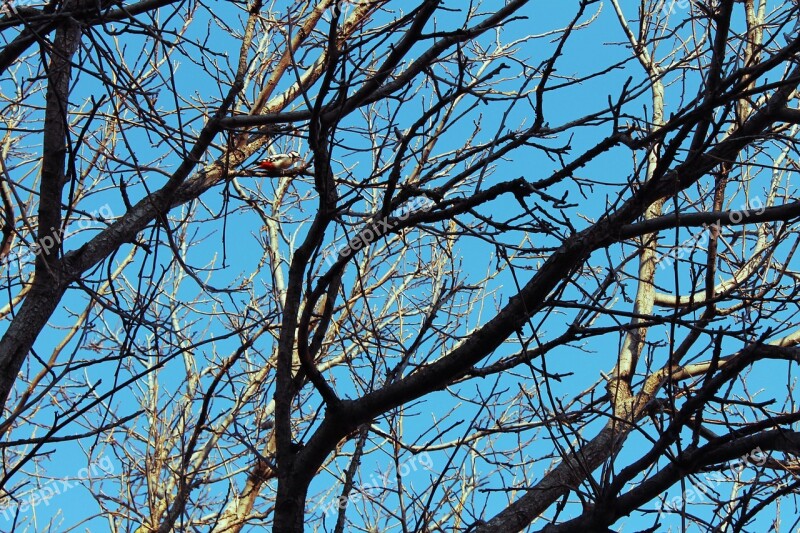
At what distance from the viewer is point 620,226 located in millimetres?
2371

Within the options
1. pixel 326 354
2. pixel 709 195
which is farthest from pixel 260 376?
pixel 709 195

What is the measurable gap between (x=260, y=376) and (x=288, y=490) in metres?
4.97

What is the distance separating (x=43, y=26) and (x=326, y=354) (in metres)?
5.49

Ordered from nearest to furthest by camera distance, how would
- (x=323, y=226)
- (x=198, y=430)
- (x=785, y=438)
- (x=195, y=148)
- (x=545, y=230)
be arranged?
(x=785, y=438), (x=545, y=230), (x=323, y=226), (x=198, y=430), (x=195, y=148)

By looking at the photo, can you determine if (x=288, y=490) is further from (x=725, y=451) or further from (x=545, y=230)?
(x=725, y=451)

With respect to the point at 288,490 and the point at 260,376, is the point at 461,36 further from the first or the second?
the point at 260,376

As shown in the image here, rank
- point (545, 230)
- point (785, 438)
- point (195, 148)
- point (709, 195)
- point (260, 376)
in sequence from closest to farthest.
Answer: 1. point (785, 438)
2. point (545, 230)
3. point (195, 148)
4. point (709, 195)
5. point (260, 376)

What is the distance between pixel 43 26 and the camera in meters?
2.75

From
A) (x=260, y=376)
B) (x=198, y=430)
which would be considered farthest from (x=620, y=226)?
(x=260, y=376)

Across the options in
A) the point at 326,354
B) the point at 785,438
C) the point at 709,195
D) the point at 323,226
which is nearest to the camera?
the point at 785,438

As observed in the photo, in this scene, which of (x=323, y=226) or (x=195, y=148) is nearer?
(x=323, y=226)

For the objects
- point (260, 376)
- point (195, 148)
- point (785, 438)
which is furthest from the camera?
point (260, 376)

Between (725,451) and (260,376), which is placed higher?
(260,376)

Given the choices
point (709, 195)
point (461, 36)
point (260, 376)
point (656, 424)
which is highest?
point (260, 376)
